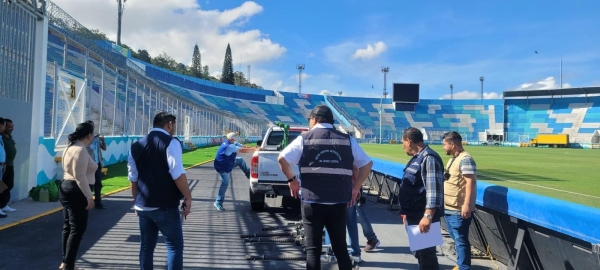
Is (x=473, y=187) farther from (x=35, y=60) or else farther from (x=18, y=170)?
(x=35, y=60)

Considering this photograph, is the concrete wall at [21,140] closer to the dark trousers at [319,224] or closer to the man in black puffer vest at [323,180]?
the man in black puffer vest at [323,180]

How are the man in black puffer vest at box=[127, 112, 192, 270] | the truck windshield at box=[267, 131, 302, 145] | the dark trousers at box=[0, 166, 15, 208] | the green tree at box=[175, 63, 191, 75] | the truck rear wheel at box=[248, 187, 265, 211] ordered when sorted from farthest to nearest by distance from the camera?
the green tree at box=[175, 63, 191, 75] → the truck windshield at box=[267, 131, 302, 145] → the truck rear wheel at box=[248, 187, 265, 211] → the dark trousers at box=[0, 166, 15, 208] → the man in black puffer vest at box=[127, 112, 192, 270]

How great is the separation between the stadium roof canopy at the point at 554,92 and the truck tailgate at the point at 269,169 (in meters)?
80.9

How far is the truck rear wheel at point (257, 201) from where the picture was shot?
875 cm

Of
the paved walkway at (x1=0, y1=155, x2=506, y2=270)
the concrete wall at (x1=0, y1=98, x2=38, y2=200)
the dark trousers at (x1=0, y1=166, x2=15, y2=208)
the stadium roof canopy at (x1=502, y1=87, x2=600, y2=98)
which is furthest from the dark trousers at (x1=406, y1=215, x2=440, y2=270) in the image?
the stadium roof canopy at (x1=502, y1=87, x2=600, y2=98)

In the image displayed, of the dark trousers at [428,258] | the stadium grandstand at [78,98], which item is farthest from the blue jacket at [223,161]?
the dark trousers at [428,258]

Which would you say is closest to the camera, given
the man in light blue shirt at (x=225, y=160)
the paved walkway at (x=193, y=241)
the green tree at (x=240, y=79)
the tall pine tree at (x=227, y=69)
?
the paved walkway at (x=193, y=241)

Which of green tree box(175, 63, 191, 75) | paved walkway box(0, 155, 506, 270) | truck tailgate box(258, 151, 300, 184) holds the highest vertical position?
green tree box(175, 63, 191, 75)

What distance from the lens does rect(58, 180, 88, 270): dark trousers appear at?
4.53m

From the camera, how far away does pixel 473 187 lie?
4.46 meters

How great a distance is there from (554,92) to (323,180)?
8632cm

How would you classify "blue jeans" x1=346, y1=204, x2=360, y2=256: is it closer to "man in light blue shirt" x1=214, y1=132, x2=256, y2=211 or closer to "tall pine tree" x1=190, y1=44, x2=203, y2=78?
"man in light blue shirt" x1=214, y1=132, x2=256, y2=211

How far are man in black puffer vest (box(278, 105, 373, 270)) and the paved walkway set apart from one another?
1571mm

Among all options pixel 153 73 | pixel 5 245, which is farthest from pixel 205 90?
pixel 5 245
